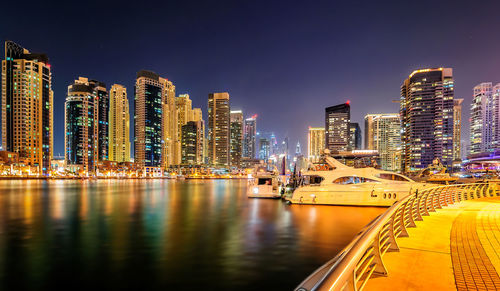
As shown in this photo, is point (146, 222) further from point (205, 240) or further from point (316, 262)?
point (316, 262)

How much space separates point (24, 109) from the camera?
15188cm

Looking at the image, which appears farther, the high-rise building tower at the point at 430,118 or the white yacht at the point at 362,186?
the high-rise building tower at the point at 430,118

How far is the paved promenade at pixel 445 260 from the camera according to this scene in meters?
4.54

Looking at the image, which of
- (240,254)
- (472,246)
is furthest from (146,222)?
(472,246)

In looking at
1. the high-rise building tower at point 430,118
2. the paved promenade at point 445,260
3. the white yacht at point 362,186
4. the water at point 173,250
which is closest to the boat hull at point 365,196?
the white yacht at point 362,186

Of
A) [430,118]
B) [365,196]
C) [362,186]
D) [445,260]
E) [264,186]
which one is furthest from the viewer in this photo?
[430,118]

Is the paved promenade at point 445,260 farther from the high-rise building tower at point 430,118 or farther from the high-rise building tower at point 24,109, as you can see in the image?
the high-rise building tower at point 24,109

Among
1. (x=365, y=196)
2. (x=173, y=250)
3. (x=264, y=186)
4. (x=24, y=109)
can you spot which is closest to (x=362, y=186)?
(x=365, y=196)

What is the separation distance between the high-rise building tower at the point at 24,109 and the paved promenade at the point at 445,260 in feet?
614

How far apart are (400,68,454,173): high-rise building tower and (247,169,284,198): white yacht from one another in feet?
416

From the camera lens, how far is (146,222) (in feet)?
71.7

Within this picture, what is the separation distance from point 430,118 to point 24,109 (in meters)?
218

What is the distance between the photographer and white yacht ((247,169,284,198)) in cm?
Answer: 3631

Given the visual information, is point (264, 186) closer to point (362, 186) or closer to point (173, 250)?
point (362, 186)
